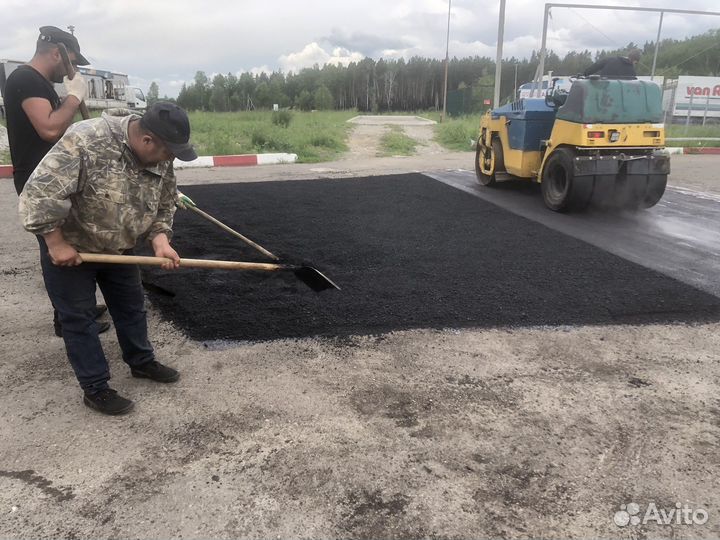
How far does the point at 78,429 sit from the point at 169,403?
0.38m

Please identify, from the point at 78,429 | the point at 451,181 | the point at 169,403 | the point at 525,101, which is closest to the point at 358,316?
the point at 169,403

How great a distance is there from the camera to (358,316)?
3.35 metres

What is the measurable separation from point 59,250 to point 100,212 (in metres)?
0.22

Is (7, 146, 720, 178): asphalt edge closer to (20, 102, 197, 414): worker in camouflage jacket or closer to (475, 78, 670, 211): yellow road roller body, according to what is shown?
(475, 78, 670, 211): yellow road roller body

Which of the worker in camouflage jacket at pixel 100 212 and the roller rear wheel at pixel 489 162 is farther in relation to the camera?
the roller rear wheel at pixel 489 162

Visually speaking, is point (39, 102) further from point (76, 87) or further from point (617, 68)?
point (617, 68)

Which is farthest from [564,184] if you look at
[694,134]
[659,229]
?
[694,134]

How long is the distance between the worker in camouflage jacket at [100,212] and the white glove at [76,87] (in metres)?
0.62

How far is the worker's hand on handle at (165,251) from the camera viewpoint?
2436 mm

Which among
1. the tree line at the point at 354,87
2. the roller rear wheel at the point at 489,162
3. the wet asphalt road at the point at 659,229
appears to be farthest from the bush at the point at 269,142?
the tree line at the point at 354,87

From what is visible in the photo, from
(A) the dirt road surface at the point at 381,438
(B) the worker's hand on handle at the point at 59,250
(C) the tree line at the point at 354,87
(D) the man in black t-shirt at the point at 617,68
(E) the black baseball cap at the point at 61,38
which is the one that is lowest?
(A) the dirt road surface at the point at 381,438

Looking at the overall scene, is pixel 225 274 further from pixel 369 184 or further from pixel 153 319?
pixel 369 184

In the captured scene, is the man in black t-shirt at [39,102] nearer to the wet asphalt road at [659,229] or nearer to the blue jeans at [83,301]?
the blue jeans at [83,301]

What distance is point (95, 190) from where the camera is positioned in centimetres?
216
